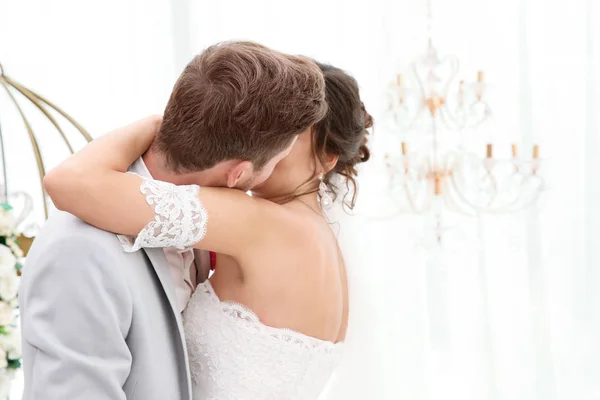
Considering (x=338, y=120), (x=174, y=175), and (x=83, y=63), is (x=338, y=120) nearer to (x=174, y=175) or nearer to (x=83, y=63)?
(x=174, y=175)

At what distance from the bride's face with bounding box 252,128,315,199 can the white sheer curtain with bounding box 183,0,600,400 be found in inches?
27.8

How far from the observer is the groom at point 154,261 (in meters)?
1.25

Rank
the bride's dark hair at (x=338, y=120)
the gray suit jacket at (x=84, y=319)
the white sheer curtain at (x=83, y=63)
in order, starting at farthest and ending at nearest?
the white sheer curtain at (x=83, y=63) → the bride's dark hair at (x=338, y=120) → the gray suit jacket at (x=84, y=319)

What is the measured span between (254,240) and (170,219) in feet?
0.79

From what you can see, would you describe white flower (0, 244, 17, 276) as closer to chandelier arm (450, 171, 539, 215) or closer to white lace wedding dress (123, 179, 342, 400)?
white lace wedding dress (123, 179, 342, 400)

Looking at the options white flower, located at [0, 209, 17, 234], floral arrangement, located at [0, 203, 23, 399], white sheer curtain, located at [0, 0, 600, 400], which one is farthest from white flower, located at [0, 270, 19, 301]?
white sheer curtain, located at [0, 0, 600, 400]

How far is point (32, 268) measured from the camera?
4.22ft

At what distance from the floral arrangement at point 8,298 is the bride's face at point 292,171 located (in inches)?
24.9

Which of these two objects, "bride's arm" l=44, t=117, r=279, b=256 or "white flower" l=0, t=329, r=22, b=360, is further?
"white flower" l=0, t=329, r=22, b=360

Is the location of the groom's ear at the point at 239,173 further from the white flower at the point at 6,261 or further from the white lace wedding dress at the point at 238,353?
the white flower at the point at 6,261

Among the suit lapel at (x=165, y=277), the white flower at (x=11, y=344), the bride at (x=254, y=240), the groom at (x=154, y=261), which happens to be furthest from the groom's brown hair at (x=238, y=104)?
the white flower at (x=11, y=344)

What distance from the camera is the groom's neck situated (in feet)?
4.68

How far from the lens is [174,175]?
1434 millimetres

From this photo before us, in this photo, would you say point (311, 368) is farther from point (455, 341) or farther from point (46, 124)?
point (46, 124)
